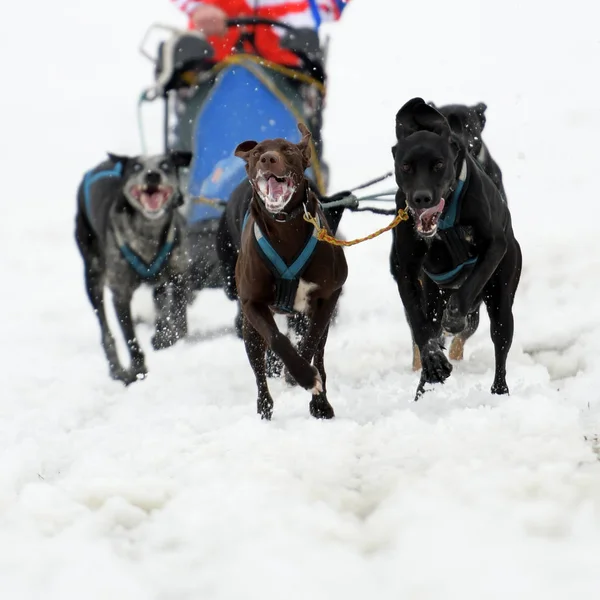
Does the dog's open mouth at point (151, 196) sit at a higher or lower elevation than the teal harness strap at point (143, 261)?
higher

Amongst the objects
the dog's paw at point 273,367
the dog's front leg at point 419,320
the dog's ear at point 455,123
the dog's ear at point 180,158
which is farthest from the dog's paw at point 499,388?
the dog's ear at point 180,158

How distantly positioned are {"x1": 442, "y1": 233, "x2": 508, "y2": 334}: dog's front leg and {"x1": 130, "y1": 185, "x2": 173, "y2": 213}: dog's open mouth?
281 cm

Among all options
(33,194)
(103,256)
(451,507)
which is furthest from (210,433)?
(33,194)

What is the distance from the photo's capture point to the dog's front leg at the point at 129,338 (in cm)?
624

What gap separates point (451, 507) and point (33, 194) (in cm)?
1191

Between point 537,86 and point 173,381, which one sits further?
point 537,86

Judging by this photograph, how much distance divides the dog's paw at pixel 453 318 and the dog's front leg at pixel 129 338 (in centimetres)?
236

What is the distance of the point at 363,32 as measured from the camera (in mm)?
19062

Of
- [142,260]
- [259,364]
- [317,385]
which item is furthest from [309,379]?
[142,260]

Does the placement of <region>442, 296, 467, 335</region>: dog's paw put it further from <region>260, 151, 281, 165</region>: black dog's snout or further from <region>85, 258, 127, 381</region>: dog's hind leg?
<region>85, 258, 127, 381</region>: dog's hind leg

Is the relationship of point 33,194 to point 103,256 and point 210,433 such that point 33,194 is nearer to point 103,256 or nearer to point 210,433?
point 103,256

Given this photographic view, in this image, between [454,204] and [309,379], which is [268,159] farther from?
[309,379]

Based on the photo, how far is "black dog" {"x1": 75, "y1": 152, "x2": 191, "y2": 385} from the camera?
6.59 meters

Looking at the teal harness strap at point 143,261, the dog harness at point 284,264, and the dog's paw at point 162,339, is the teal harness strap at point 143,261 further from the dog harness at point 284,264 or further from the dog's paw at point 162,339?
the dog harness at point 284,264
